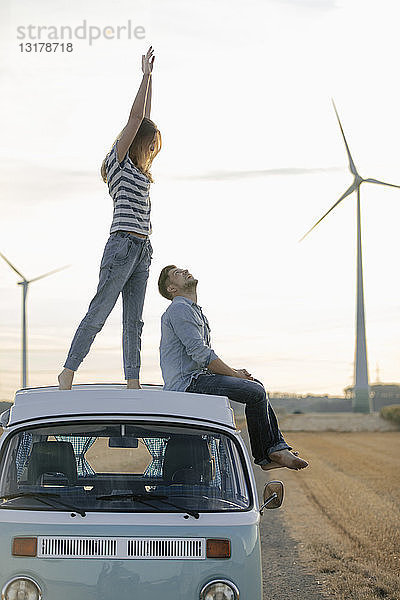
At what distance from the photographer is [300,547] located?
58.7ft

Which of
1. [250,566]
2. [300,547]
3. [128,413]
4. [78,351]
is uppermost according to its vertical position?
[78,351]

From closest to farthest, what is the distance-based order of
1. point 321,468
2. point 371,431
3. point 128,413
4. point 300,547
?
point 128,413 → point 300,547 → point 321,468 → point 371,431

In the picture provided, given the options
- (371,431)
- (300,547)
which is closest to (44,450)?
(300,547)

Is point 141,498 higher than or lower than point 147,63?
lower

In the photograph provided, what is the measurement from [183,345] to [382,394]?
149 m

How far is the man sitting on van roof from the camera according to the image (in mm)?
7910

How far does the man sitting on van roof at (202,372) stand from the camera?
7910 mm

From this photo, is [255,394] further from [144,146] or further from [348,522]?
[348,522]

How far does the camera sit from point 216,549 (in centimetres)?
615

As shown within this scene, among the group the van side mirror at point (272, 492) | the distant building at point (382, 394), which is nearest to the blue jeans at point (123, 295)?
the van side mirror at point (272, 492)

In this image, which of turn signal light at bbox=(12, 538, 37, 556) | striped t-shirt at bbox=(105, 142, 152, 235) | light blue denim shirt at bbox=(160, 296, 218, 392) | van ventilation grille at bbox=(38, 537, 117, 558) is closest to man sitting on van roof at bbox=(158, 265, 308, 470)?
light blue denim shirt at bbox=(160, 296, 218, 392)

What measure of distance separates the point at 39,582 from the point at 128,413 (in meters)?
1.23

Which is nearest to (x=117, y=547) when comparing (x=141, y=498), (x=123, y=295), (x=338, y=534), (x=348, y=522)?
(x=141, y=498)

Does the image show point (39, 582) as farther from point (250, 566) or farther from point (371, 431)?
point (371, 431)
